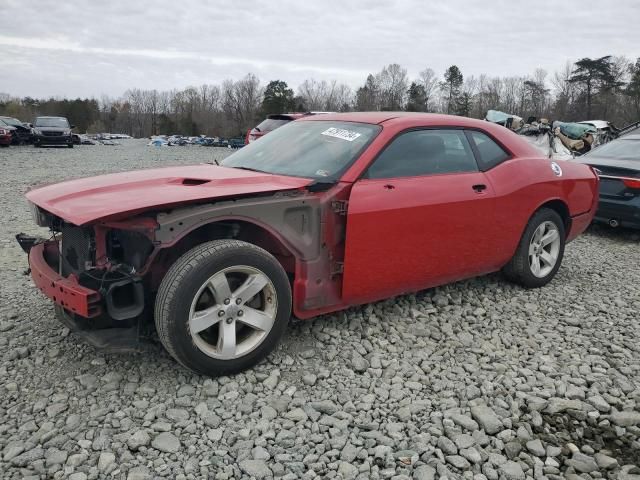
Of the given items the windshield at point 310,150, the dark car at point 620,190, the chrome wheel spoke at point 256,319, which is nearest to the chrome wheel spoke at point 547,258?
the windshield at point 310,150

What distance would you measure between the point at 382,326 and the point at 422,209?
88cm

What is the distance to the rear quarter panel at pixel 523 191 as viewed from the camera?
423 cm

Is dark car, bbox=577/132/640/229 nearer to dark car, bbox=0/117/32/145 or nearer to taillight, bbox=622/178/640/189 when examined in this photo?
taillight, bbox=622/178/640/189

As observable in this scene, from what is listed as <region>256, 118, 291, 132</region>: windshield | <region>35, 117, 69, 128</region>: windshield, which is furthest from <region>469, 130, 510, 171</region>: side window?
<region>35, 117, 69, 128</region>: windshield

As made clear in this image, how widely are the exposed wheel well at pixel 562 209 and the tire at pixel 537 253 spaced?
0.07 meters

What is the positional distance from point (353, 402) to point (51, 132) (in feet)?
87.4

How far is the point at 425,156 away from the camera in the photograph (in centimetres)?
388

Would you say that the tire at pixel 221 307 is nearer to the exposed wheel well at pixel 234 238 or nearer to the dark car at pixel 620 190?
the exposed wheel well at pixel 234 238

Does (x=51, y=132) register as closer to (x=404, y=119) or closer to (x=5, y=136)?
(x=5, y=136)

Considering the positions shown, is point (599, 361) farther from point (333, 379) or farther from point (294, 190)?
point (294, 190)

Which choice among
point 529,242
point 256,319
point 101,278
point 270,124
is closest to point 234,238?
point 256,319

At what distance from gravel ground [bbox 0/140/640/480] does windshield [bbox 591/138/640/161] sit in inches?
162

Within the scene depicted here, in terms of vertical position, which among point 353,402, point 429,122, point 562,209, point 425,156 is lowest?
point 353,402

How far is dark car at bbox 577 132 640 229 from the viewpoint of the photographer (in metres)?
6.66
